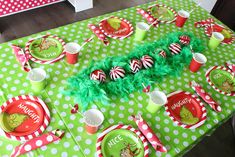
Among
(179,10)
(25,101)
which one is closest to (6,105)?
(25,101)

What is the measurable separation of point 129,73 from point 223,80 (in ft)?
2.09

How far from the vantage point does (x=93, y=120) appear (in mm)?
1138

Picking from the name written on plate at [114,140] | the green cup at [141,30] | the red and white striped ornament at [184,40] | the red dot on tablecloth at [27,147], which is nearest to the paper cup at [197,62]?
the red and white striped ornament at [184,40]

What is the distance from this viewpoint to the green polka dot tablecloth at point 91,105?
3.48ft

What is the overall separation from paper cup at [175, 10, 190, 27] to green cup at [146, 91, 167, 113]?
30.9 inches

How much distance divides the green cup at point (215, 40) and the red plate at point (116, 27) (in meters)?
0.60

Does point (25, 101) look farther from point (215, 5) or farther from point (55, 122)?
point (215, 5)

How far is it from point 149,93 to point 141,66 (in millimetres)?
183

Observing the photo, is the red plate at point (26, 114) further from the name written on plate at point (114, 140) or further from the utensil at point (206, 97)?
the utensil at point (206, 97)

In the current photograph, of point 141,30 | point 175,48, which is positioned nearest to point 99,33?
point 141,30

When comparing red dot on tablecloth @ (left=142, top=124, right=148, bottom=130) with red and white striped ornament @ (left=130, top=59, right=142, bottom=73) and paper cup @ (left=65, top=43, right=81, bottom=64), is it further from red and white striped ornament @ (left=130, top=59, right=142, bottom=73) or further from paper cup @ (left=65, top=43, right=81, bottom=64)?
paper cup @ (left=65, top=43, right=81, bottom=64)

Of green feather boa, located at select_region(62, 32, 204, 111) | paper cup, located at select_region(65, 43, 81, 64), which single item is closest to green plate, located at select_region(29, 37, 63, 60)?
paper cup, located at select_region(65, 43, 81, 64)

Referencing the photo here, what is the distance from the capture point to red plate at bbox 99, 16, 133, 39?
1.63m

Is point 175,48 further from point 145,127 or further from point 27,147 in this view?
point 27,147
